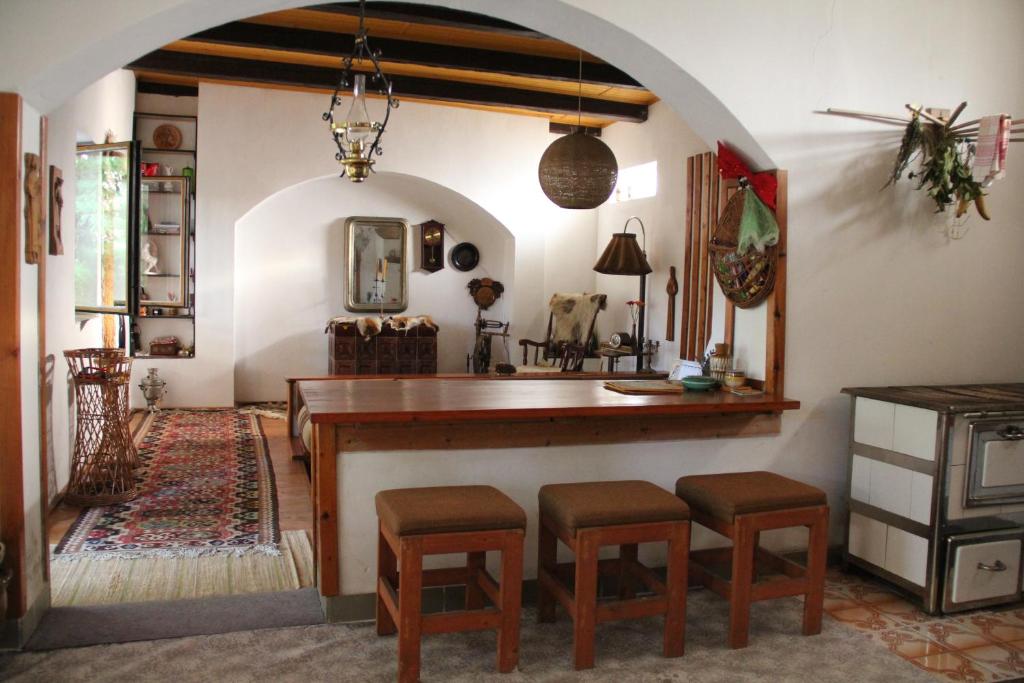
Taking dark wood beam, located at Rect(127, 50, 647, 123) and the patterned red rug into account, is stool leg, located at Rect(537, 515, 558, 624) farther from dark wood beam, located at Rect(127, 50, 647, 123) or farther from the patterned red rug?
dark wood beam, located at Rect(127, 50, 647, 123)

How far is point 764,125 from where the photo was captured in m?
3.70

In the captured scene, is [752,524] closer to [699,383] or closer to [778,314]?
[699,383]

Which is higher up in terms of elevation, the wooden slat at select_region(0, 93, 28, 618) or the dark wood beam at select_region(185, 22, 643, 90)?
the dark wood beam at select_region(185, 22, 643, 90)

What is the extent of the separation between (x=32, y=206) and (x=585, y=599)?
238 cm

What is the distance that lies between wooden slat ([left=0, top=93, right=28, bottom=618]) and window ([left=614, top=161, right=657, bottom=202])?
536 centimetres

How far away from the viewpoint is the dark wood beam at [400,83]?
264 inches

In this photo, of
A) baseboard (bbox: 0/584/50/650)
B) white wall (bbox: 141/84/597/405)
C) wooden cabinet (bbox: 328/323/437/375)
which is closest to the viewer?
baseboard (bbox: 0/584/50/650)

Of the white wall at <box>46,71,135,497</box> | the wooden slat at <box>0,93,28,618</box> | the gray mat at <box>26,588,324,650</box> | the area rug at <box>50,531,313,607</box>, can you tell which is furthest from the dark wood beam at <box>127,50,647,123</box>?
the gray mat at <box>26,588,324,650</box>

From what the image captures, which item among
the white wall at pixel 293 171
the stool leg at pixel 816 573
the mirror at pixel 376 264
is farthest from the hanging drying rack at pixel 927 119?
the mirror at pixel 376 264

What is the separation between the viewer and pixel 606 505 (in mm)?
2906

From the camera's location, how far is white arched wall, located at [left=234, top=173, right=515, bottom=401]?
8695 millimetres

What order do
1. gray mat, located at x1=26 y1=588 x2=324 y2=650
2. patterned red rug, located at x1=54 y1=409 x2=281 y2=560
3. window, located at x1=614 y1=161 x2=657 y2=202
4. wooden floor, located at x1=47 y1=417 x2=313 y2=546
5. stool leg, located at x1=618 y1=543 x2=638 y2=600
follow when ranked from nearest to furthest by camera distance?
gray mat, located at x1=26 y1=588 x2=324 y2=650 < stool leg, located at x1=618 y1=543 x2=638 y2=600 < patterned red rug, located at x1=54 y1=409 x2=281 y2=560 < wooden floor, located at x1=47 y1=417 x2=313 y2=546 < window, located at x1=614 y1=161 x2=657 y2=202

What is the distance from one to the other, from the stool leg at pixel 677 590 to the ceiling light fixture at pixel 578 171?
240 centimetres

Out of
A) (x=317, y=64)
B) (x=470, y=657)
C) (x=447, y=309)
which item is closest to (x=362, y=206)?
(x=447, y=309)
